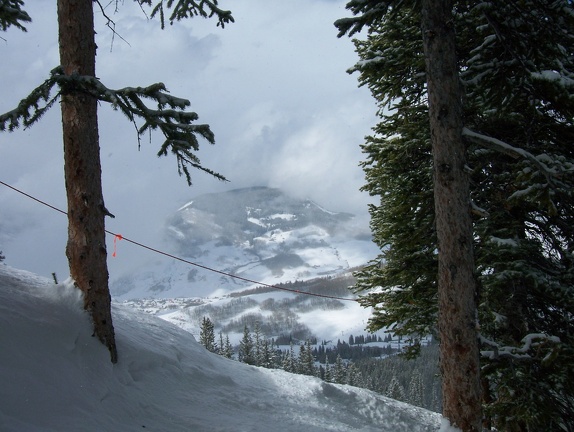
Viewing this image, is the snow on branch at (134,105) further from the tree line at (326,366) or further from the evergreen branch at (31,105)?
the tree line at (326,366)

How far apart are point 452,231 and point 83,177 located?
5568 mm

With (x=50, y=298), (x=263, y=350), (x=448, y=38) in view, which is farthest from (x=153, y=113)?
(x=263, y=350)

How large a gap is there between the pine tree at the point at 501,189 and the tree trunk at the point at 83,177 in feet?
14.1

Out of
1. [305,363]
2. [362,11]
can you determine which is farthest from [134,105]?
[305,363]

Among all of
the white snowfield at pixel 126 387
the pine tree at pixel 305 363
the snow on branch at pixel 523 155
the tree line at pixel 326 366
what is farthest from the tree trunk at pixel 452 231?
the pine tree at pixel 305 363

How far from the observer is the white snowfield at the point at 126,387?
4777 millimetres

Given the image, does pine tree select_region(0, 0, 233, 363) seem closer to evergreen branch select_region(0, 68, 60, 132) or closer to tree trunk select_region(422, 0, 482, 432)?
evergreen branch select_region(0, 68, 60, 132)

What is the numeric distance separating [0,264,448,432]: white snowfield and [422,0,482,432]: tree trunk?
3259 mm

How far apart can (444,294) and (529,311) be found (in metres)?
3.92

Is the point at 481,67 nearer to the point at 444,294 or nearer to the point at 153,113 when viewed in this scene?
the point at 444,294

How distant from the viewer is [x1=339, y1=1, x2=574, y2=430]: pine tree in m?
5.66

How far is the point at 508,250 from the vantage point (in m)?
7.08

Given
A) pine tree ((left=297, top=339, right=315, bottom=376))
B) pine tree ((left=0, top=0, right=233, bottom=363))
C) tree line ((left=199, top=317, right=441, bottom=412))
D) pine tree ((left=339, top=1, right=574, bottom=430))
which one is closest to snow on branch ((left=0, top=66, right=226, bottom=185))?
pine tree ((left=0, top=0, right=233, bottom=363))

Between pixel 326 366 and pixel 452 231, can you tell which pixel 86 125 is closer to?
pixel 452 231
